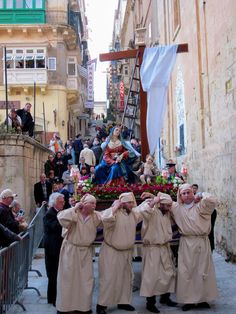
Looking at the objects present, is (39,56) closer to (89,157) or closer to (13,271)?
(89,157)

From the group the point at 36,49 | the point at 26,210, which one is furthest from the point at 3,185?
the point at 36,49

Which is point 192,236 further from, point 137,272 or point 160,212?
point 137,272

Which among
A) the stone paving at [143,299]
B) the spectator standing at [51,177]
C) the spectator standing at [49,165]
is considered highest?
the spectator standing at [49,165]

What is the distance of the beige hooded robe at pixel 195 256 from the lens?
272 inches

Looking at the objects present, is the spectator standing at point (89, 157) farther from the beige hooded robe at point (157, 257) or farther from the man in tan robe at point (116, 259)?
the man in tan robe at point (116, 259)

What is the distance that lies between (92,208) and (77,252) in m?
0.67

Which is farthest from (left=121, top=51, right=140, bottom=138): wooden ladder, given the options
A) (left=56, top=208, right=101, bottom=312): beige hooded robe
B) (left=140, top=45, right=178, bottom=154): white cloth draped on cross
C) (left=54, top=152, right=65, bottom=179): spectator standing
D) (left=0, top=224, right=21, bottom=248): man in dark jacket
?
(left=0, top=224, right=21, bottom=248): man in dark jacket

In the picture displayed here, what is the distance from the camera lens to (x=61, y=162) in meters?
→ 17.5

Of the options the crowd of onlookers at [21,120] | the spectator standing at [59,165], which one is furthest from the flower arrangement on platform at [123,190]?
the spectator standing at [59,165]

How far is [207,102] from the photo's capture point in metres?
12.2

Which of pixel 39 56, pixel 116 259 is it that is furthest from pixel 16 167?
pixel 39 56

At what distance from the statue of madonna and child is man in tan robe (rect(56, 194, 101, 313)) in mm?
3068

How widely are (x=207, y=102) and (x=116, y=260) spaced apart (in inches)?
258

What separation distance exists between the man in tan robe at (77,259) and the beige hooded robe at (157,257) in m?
0.79
